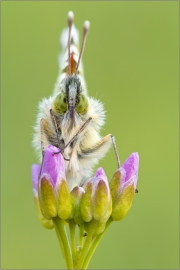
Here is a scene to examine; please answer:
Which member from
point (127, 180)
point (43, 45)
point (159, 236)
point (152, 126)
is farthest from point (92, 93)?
point (127, 180)

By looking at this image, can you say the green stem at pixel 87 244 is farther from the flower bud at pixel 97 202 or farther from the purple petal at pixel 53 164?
the purple petal at pixel 53 164

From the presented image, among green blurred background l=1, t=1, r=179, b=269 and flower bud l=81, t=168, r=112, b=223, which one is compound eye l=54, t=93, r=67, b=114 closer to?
flower bud l=81, t=168, r=112, b=223

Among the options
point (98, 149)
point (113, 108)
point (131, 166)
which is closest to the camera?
point (131, 166)

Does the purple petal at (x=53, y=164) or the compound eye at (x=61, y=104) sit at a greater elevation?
the compound eye at (x=61, y=104)

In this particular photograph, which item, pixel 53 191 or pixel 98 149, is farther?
pixel 98 149

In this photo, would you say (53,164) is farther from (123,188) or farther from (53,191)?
(123,188)

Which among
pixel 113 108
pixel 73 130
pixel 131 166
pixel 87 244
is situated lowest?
pixel 87 244

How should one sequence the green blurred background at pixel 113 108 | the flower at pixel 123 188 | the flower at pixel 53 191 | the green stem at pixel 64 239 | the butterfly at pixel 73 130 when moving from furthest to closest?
1. the green blurred background at pixel 113 108
2. the butterfly at pixel 73 130
3. the flower at pixel 123 188
4. the flower at pixel 53 191
5. the green stem at pixel 64 239

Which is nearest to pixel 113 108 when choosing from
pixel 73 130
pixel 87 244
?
pixel 73 130

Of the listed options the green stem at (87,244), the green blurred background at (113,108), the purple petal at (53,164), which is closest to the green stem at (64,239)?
the green stem at (87,244)
